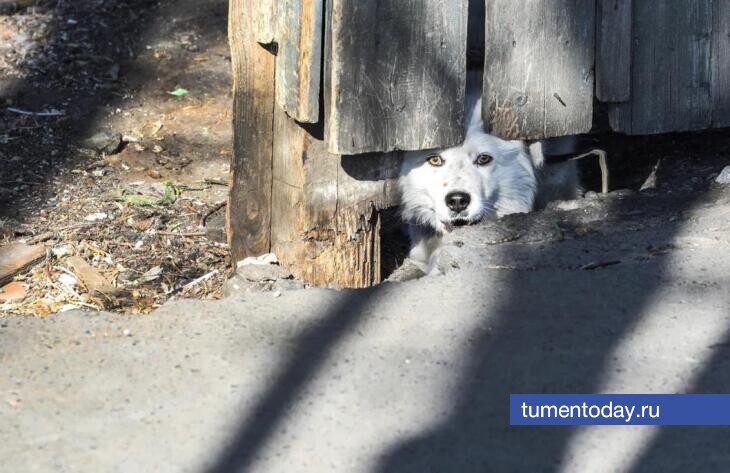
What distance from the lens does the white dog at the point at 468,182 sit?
498 centimetres

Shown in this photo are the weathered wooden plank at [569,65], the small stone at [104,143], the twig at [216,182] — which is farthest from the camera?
the small stone at [104,143]

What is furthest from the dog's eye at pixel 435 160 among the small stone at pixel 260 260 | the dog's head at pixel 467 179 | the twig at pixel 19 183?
the twig at pixel 19 183

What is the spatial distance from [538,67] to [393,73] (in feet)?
2.27

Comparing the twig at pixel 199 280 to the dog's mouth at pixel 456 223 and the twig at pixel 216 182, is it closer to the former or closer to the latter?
the twig at pixel 216 182

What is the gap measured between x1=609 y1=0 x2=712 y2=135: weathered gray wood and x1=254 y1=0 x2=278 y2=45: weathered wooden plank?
1.63m

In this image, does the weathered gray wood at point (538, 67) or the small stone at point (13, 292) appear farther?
the small stone at point (13, 292)

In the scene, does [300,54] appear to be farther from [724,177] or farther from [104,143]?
[104,143]

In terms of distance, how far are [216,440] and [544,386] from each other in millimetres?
976

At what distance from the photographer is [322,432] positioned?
120 inches

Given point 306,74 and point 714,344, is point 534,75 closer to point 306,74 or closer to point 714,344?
point 306,74

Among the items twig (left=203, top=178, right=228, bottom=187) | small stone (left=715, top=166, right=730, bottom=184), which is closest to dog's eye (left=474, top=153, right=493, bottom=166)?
small stone (left=715, top=166, right=730, bottom=184)

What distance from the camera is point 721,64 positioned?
495 cm

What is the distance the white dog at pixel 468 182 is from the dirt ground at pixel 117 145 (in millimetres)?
1006

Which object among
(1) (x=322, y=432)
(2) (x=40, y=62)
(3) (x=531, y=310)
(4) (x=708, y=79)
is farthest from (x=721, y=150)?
(2) (x=40, y=62)
